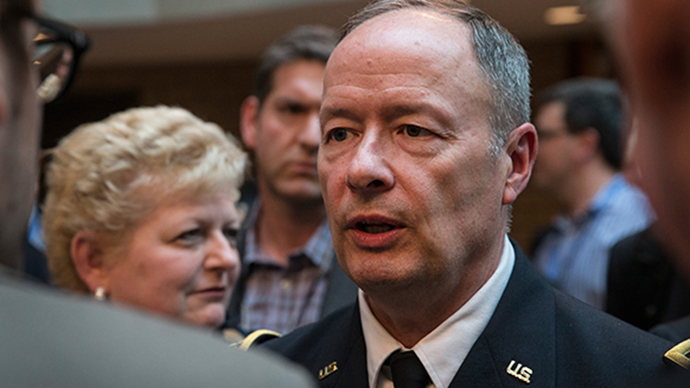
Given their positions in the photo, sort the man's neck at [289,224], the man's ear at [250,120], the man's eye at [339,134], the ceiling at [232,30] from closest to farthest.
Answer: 1. the man's eye at [339,134]
2. the man's neck at [289,224]
3. the man's ear at [250,120]
4. the ceiling at [232,30]

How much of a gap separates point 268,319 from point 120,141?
113cm

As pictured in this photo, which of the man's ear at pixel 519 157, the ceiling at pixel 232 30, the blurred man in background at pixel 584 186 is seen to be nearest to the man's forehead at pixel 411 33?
the man's ear at pixel 519 157

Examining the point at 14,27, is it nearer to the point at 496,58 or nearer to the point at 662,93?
the point at 662,93

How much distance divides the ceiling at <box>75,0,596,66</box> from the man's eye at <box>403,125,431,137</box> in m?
4.95

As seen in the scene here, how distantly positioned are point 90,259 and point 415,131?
4.10ft

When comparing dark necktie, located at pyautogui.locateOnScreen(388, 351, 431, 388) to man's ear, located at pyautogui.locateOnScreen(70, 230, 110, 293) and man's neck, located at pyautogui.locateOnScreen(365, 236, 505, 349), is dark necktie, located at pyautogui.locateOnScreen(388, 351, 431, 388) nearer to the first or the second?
man's neck, located at pyautogui.locateOnScreen(365, 236, 505, 349)

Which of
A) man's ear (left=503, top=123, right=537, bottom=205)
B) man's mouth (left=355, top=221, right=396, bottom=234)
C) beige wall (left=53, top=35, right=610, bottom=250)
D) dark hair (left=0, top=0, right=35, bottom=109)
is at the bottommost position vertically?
beige wall (left=53, top=35, right=610, bottom=250)

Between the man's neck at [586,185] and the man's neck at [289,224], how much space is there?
2240mm

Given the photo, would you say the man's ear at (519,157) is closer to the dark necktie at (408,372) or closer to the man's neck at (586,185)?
the dark necktie at (408,372)

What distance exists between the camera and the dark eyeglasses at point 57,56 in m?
1.59

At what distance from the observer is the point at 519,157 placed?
1.86 metres

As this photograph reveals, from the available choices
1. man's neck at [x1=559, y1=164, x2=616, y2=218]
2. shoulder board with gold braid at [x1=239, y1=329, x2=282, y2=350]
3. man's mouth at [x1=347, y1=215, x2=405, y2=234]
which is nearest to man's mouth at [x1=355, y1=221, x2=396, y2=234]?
man's mouth at [x1=347, y1=215, x2=405, y2=234]

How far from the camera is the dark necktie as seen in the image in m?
1.70

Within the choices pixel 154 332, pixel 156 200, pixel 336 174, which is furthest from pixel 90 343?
pixel 156 200
